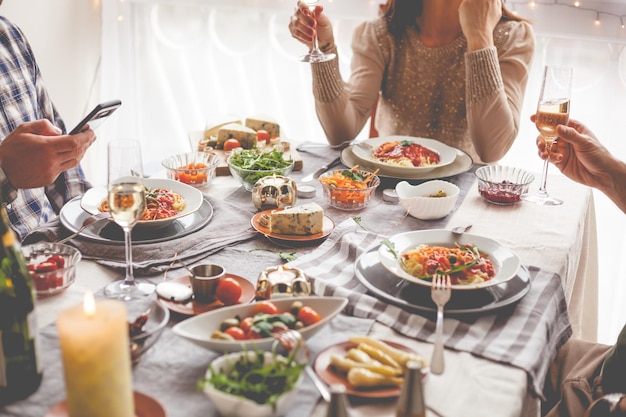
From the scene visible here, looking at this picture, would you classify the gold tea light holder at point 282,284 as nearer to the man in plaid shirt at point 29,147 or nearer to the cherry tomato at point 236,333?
the cherry tomato at point 236,333

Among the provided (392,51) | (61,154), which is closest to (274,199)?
(61,154)

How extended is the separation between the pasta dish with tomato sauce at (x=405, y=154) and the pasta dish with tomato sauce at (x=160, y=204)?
0.69 metres

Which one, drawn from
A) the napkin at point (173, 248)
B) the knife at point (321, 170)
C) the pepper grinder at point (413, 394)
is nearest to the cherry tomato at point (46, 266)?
the napkin at point (173, 248)

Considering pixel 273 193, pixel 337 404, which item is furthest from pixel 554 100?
pixel 337 404

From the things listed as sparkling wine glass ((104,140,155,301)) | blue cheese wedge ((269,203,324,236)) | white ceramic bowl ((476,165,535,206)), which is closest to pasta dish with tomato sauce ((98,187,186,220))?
blue cheese wedge ((269,203,324,236))

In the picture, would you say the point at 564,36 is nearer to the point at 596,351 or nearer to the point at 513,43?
the point at 513,43

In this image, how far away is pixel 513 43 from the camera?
2426 mm

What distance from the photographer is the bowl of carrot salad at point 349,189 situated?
181 centimetres

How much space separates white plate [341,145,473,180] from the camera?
2.03 m

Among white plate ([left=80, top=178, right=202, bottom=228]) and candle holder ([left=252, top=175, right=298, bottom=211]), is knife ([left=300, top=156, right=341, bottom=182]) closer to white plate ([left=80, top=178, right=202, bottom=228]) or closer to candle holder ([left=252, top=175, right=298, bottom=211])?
candle holder ([left=252, top=175, right=298, bottom=211])

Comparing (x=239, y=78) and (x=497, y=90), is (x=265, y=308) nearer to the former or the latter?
(x=497, y=90)

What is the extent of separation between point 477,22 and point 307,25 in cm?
60

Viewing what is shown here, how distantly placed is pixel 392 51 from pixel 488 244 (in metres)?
1.35

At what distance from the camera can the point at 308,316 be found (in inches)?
45.1
